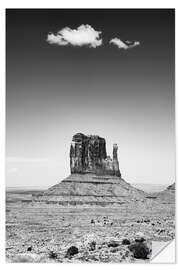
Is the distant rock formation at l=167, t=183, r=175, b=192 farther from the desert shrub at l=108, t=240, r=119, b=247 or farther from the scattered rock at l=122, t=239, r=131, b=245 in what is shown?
the desert shrub at l=108, t=240, r=119, b=247

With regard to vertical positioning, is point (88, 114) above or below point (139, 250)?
above

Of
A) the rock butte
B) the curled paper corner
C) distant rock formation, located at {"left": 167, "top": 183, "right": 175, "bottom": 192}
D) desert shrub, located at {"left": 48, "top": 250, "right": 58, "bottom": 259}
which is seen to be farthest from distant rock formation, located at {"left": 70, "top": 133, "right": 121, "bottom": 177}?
desert shrub, located at {"left": 48, "top": 250, "right": 58, "bottom": 259}


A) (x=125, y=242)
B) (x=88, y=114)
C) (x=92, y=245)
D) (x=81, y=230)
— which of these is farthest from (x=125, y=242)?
(x=88, y=114)

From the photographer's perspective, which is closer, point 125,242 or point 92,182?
point 125,242

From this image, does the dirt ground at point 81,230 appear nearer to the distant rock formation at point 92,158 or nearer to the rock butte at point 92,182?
the rock butte at point 92,182

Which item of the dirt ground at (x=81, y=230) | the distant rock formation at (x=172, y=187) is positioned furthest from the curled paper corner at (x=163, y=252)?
the distant rock formation at (x=172, y=187)

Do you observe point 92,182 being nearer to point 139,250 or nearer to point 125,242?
point 125,242
